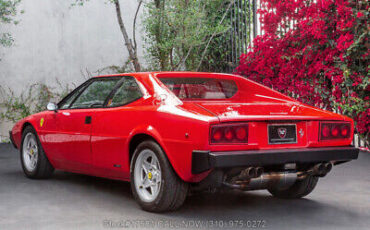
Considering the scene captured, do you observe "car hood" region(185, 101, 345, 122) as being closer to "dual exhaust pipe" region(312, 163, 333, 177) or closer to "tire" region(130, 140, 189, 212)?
"dual exhaust pipe" region(312, 163, 333, 177)

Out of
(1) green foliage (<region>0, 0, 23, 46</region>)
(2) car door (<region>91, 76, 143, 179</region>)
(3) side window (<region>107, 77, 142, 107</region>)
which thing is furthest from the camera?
(1) green foliage (<region>0, 0, 23, 46</region>)

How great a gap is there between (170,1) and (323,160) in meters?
9.03

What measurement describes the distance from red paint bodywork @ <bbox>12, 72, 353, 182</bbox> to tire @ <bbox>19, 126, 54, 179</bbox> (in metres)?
0.18

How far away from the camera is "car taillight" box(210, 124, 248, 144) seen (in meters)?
4.53

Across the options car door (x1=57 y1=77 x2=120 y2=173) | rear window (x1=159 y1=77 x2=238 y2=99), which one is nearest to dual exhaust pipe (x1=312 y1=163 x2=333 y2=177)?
rear window (x1=159 y1=77 x2=238 y2=99)

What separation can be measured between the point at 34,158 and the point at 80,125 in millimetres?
1404

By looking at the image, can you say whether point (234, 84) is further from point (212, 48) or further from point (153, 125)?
point (212, 48)

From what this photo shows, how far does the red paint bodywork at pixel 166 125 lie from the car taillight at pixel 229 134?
41mm

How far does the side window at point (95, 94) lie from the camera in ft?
20.1

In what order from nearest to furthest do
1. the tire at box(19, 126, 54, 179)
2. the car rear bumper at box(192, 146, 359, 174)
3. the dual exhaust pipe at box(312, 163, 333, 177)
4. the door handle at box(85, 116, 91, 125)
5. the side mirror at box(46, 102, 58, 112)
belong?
the car rear bumper at box(192, 146, 359, 174) < the dual exhaust pipe at box(312, 163, 333, 177) < the door handle at box(85, 116, 91, 125) < the side mirror at box(46, 102, 58, 112) < the tire at box(19, 126, 54, 179)

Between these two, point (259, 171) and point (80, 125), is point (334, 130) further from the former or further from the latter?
point (80, 125)

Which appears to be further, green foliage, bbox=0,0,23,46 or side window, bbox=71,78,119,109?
green foliage, bbox=0,0,23,46

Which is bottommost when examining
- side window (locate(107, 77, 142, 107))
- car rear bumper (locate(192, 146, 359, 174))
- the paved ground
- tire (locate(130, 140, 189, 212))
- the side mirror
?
the paved ground

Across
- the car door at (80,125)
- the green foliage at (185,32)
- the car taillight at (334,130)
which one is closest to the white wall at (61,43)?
the green foliage at (185,32)
